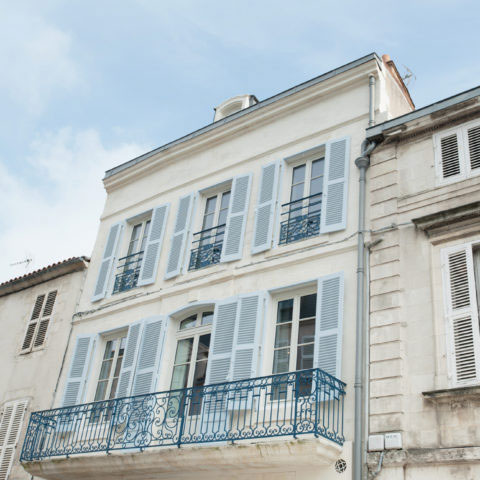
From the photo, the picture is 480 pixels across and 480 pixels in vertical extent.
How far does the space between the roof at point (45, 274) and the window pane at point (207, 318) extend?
3.86 m

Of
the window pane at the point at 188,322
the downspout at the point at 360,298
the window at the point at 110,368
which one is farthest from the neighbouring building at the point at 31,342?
the downspout at the point at 360,298

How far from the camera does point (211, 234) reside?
1155 centimetres

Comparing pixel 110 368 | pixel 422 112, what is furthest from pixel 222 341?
pixel 422 112

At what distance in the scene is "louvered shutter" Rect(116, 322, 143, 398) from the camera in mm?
10672

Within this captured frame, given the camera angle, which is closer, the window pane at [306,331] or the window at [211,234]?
the window pane at [306,331]

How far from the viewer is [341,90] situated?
1105cm

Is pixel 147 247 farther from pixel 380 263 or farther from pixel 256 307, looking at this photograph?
pixel 380 263

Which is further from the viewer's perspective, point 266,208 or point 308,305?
point 266,208

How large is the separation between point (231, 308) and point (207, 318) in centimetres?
85

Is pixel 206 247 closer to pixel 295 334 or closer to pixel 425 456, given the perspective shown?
pixel 295 334

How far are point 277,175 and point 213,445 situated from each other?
4.74 m

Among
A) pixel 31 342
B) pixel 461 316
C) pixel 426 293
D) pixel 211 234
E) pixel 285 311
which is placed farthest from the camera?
pixel 31 342

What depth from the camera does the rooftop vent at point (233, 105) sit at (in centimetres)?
1348

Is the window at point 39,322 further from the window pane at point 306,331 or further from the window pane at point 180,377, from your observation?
the window pane at point 306,331
